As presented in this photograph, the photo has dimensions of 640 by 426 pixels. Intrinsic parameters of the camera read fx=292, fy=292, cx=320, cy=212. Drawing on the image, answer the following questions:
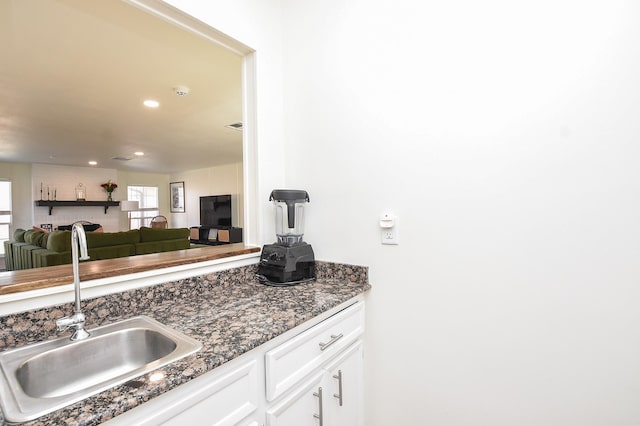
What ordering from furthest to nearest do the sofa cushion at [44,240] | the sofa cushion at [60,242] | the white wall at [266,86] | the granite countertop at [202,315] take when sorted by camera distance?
the sofa cushion at [44,240], the sofa cushion at [60,242], the white wall at [266,86], the granite countertop at [202,315]

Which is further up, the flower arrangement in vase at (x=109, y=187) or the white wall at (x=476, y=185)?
the flower arrangement in vase at (x=109, y=187)

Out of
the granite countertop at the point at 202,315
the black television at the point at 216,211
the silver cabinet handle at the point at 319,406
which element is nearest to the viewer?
the granite countertop at the point at 202,315

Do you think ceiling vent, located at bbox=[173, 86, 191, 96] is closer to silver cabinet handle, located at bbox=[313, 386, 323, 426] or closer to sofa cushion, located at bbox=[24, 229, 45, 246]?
silver cabinet handle, located at bbox=[313, 386, 323, 426]

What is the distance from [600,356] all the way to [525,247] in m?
0.40

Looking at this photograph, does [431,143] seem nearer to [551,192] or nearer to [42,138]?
[551,192]

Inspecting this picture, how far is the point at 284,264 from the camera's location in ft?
4.60

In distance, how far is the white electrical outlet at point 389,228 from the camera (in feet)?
4.36

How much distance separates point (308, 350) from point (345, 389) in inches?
14.7

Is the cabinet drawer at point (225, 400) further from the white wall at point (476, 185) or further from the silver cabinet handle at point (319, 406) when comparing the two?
the white wall at point (476, 185)

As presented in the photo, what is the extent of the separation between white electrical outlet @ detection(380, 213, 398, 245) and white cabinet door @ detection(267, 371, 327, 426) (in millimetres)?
626

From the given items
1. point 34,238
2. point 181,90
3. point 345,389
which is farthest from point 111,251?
point 345,389

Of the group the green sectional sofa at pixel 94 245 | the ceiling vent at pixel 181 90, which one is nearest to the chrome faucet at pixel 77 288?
the ceiling vent at pixel 181 90

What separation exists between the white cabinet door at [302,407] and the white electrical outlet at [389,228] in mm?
626

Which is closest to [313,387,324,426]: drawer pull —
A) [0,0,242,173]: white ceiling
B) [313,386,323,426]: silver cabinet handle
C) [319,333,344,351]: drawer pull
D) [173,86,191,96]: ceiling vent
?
[313,386,323,426]: silver cabinet handle
